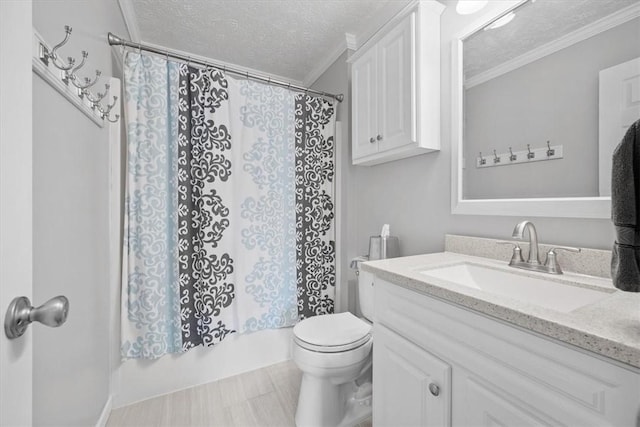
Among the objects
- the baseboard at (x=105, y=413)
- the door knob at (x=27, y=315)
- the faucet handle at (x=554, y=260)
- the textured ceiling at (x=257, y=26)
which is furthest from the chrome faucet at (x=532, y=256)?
the baseboard at (x=105, y=413)

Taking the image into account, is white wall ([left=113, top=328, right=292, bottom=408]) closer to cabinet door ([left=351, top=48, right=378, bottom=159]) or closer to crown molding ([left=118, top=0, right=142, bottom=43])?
cabinet door ([left=351, top=48, right=378, bottom=159])

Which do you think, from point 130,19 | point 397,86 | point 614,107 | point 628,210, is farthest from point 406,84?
point 130,19

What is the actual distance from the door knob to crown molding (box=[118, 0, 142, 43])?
1.97m

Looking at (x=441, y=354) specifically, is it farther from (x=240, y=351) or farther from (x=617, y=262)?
(x=240, y=351)

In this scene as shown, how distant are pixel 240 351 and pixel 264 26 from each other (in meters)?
2.29

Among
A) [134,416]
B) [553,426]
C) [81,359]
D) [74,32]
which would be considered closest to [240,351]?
[134,416]

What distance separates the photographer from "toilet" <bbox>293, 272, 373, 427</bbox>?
1307mm

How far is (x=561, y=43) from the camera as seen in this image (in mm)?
1031

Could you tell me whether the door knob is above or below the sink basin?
above

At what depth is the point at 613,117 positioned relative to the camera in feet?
2.94

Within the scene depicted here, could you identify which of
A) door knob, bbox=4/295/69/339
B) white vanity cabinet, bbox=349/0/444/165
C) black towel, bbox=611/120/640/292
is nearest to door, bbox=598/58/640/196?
black towel, bbox=611/120/640/292

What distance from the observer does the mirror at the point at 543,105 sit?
0.91 meters

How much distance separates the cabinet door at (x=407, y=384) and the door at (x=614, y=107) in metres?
0.82

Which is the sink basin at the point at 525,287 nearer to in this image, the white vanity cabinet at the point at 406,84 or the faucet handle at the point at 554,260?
the faucet handle at the point at 554,260
